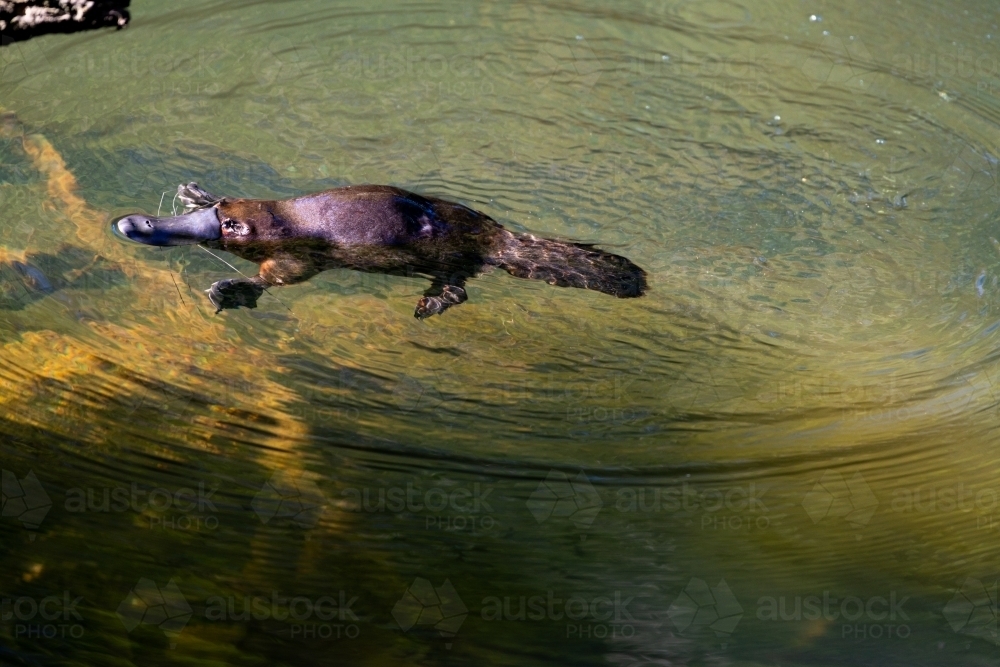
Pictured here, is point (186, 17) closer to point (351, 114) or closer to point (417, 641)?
point (351, 114)

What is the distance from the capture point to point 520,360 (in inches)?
175

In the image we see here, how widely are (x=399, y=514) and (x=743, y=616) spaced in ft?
4.13

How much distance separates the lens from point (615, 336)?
464cm

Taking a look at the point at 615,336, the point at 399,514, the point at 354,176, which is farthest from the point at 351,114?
the point at 399,514
